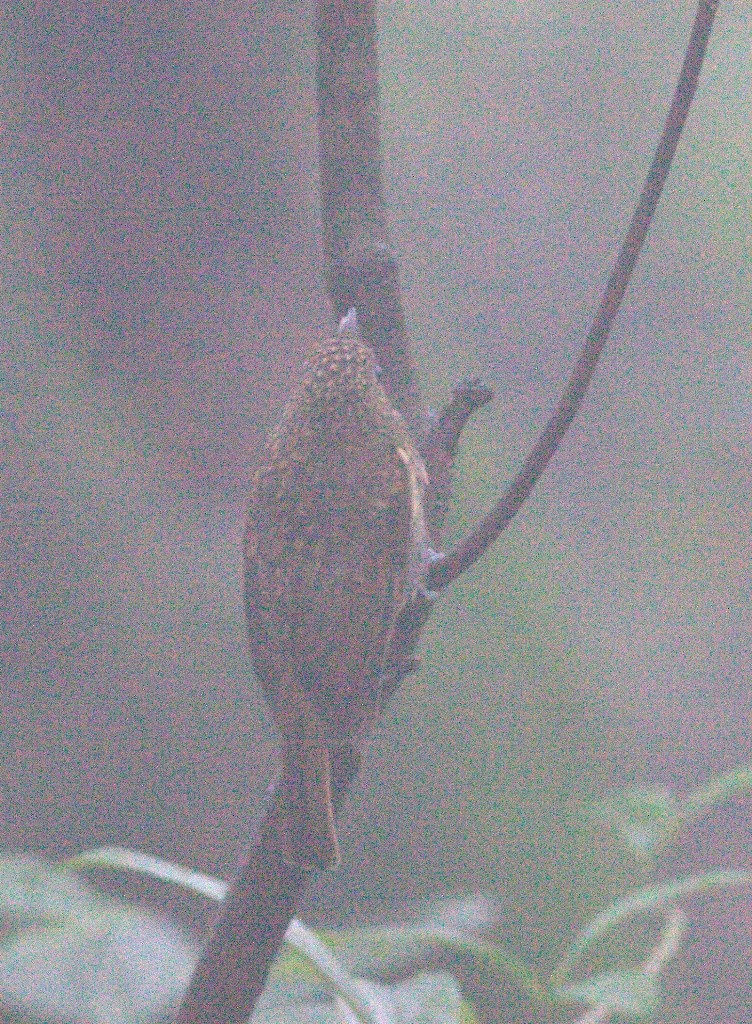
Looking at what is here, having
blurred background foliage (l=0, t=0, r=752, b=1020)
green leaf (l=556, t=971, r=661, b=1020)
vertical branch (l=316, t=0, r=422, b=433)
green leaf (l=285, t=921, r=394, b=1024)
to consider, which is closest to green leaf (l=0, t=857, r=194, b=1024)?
green leaf (l=285, t=921, r=394, b=1024)

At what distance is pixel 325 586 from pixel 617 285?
325 mm

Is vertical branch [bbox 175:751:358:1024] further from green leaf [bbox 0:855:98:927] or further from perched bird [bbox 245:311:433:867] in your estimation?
green leaf [bbox 0:855:98:927]

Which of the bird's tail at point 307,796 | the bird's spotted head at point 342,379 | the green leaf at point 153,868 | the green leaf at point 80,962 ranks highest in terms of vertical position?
the bird's spotted head at point 342,379

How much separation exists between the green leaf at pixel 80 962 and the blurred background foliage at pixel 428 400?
119 cm

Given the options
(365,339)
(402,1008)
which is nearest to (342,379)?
(365,339)

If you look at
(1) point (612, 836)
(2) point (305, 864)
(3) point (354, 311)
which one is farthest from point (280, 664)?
(1) point (612, 836)

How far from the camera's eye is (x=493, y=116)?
3018mm

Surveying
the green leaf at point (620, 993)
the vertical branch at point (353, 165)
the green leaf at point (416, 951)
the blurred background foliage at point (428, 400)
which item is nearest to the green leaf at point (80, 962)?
the green leaf at point (416, 951)

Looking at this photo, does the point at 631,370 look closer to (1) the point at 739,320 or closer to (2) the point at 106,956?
(1) the point at 739,320

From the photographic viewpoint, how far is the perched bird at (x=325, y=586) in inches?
40.3

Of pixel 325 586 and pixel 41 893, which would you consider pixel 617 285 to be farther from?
pixel 41 893

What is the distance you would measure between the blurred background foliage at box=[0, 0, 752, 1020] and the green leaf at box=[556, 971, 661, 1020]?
1.33m

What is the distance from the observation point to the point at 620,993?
1573 mm

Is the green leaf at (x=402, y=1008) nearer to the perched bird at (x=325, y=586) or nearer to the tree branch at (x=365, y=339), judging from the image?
the tree branch at (x=365, y=339)
